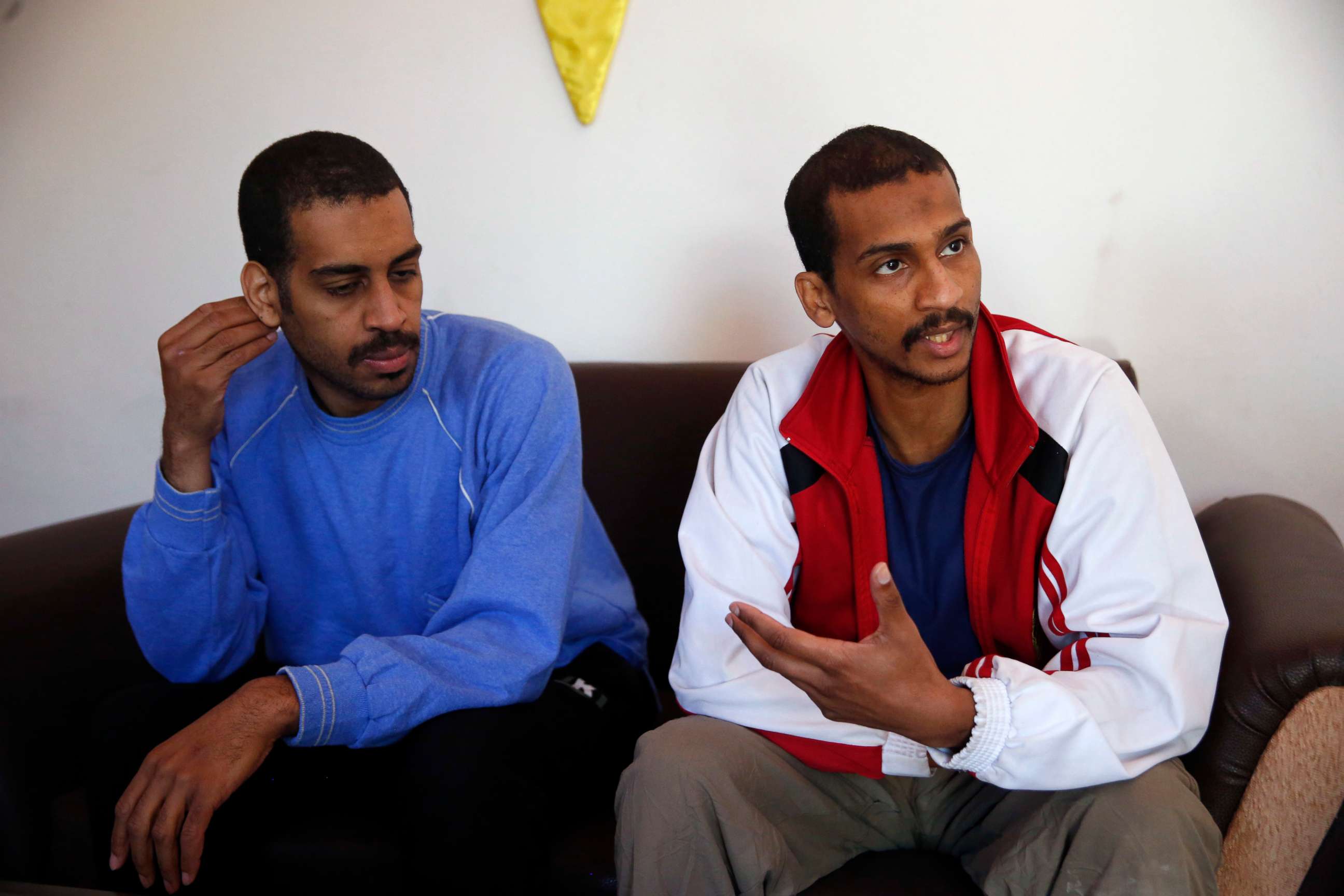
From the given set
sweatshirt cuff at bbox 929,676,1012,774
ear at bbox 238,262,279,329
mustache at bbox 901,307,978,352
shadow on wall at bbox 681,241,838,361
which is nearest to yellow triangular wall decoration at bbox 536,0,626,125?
shadow on wall at bbox 681,241,838,361

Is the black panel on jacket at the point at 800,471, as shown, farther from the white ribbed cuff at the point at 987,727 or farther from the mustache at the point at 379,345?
the mustache at the point at 379,345

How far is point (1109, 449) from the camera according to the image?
1331 mm

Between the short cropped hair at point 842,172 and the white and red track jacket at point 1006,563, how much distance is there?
0.15m

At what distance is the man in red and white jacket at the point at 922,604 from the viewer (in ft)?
3.90

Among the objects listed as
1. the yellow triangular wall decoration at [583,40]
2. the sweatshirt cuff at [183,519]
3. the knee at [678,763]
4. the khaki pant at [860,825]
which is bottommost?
the khaki pant at [860,825]

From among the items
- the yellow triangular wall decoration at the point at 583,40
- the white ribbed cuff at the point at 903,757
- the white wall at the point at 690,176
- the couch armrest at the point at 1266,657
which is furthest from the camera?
the yellow triangular wall decoration at the point at 583,40

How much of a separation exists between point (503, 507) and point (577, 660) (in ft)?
0.95

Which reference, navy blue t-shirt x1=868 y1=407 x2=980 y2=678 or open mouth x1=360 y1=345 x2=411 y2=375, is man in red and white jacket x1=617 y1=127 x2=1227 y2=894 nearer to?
navy blue t-shirt x1=868 y1=407 x2=980 y2=678

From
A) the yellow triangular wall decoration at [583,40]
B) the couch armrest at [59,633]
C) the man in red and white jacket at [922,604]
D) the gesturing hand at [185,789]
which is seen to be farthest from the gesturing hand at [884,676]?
the yellow triangular wall decoration at [583,40]

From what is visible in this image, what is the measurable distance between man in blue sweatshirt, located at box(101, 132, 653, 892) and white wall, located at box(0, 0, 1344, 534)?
0.50 m

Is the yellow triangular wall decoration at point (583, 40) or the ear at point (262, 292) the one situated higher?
the yellow triangular wall decoration at point (583, 40)

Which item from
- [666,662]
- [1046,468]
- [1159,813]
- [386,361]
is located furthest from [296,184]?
[1159,813]

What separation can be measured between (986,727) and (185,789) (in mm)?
913

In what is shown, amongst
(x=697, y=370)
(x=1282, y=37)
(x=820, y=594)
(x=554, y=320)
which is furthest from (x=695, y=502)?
(x=1282, y=37)
